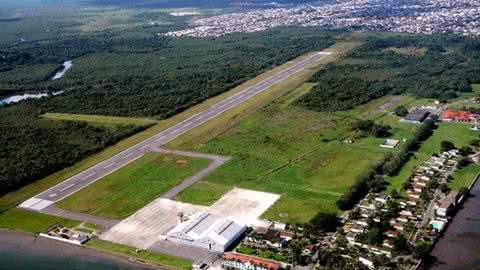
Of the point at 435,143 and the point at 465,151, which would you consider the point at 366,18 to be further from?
the point at 465,151

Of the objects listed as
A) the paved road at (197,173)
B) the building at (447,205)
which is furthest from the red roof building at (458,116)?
the paved road at (197,173)

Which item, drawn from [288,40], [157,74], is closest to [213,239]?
[157,74]

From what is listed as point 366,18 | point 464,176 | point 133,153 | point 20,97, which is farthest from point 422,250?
point 366,18

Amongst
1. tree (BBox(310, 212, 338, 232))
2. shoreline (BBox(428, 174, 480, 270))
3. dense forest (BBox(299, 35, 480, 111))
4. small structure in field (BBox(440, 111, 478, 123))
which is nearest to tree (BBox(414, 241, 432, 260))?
shoreline (BBox(428, 174, 480, 270))

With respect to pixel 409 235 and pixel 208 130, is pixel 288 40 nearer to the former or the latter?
pixel 208 130

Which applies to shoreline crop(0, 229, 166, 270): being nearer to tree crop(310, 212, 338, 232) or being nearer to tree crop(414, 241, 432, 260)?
tree crop(310, 212, 338, 232)
